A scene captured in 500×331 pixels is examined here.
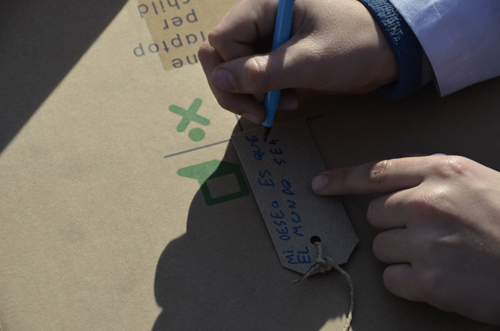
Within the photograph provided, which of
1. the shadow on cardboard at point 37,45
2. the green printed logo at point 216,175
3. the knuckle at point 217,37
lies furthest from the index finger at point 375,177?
the shadow on cardboard at point 37,45

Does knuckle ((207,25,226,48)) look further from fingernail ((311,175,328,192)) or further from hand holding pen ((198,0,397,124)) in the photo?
fingernail ((311,175,328,192))

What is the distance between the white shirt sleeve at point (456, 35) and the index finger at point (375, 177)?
0.54 ft

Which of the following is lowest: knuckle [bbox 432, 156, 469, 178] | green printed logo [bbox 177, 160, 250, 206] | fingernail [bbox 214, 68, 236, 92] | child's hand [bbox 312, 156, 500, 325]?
child's hand [bbox 312, 156, 500, 325]

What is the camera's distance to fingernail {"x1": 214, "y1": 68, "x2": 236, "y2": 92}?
0.52 meters

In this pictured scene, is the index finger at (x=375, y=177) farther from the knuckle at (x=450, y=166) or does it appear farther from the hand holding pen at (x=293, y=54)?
the hand holding pen at (x=293, y=54)

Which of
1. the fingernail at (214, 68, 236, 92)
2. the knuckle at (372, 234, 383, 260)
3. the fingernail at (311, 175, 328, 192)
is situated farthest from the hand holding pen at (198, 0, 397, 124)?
the knuckle at (372, 234, 383, 260)

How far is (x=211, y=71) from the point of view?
0.58 m

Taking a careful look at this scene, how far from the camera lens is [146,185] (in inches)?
21.6

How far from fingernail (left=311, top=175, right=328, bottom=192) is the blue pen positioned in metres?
0.09

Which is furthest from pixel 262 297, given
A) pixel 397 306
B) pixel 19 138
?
pixel 19 138

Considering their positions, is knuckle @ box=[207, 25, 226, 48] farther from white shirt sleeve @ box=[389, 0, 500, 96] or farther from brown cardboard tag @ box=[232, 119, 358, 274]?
white shirt sleeve @ box=[389, 0, 500, 96]

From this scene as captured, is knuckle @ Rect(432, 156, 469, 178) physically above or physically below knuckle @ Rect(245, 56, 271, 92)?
below

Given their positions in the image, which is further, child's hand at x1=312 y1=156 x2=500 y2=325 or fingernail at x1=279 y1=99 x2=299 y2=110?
fingernail at x1=279 y1=99 x2=299 y2=110

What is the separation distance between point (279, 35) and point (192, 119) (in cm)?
17
